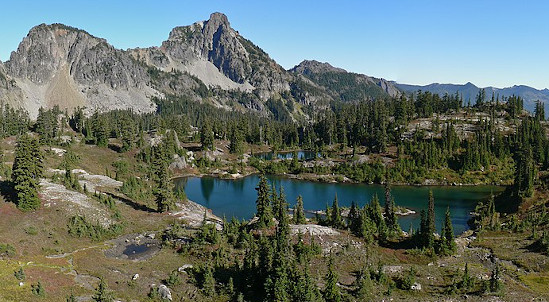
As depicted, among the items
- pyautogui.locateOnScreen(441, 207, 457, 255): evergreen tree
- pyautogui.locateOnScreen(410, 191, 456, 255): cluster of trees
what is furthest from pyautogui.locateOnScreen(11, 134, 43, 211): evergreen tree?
pyautogui.locateOnScreen(441, 207, 457, 255): evergreen tree

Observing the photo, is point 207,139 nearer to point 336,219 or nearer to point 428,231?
point 336,219

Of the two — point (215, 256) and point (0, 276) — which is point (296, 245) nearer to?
point (215, 256)

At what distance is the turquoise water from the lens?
111m

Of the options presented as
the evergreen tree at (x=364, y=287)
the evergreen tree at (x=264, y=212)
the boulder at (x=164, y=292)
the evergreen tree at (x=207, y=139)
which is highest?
the evergreen tree at (x=207, y=139)

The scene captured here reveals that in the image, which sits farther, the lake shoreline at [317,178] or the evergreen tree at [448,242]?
the lake shoreline at [317,178]

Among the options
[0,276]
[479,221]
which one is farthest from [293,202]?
[0,276]

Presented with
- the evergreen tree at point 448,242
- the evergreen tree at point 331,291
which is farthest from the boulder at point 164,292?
the evergreen tree at point 448,242

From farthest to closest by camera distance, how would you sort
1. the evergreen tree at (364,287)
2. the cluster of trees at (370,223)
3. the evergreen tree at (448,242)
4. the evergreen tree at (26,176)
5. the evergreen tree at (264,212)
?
the cluster of trees at (370,223) → the evergreen tree at (264,212) → the evergreen tree at (26,176) → the evergreen tree at (448,242) → the evergreen tree at (364,287)

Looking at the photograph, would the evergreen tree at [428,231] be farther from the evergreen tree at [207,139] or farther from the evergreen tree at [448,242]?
the evergreen tree at [207,139]

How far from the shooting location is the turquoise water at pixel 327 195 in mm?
111250

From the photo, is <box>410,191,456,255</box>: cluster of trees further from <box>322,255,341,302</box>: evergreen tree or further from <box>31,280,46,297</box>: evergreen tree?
<box>31,280,46,297</box>: evergreen tree

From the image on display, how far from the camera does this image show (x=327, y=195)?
137 metres

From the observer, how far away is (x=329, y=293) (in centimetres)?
4816

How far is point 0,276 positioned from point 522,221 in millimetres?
103229
